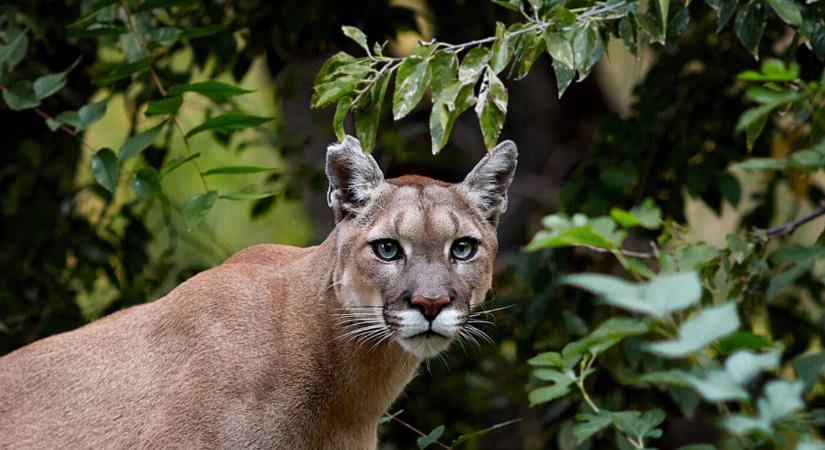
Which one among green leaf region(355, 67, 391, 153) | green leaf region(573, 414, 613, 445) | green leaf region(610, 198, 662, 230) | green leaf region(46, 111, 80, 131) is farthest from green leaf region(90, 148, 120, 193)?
green leaf region(610, 198, 662, 230)

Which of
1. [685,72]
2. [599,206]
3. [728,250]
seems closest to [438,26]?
[685,72]

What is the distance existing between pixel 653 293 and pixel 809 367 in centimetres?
121

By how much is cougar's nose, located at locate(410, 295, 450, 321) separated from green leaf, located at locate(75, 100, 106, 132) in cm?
236

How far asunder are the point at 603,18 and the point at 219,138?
432cm

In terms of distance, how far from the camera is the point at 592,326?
316 inches

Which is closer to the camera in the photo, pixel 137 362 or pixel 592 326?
pixel 137 362

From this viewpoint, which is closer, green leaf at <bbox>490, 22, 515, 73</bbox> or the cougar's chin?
green leaf at <bbox>490, 22, 515, 73</bbox>

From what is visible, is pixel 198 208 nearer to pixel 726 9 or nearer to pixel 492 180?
pixel 492 180

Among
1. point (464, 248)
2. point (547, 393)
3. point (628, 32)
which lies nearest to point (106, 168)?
point (464, 248)

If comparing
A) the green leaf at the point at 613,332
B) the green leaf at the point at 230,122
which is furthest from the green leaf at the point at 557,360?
the green leaf at the point at 230,122

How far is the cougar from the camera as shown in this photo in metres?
5.35

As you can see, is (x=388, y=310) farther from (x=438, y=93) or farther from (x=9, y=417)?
(x=9, y=417)

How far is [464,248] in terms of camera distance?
Answer: 5695 mm

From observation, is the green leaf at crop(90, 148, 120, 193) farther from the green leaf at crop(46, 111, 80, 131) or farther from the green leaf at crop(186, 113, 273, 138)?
the green leaf at crop(186, 113, 273, 138)
